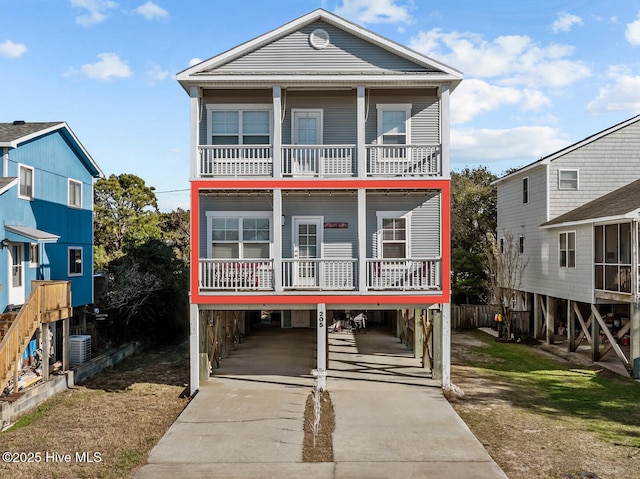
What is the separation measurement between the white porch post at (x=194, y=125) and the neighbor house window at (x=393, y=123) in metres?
5.75

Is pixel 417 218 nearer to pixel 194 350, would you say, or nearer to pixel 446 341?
pixel 446 341

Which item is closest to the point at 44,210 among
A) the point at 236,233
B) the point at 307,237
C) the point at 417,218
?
the point at 236,233

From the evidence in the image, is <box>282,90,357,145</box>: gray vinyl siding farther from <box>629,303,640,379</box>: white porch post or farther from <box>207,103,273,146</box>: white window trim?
<box>629,303,640,379</box>: white porch post

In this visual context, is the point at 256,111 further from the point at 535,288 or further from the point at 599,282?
the point at 535,288

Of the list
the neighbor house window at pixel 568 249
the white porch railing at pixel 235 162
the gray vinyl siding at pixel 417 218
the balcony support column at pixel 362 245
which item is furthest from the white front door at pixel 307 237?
the neighbor house window at pixel 568 249

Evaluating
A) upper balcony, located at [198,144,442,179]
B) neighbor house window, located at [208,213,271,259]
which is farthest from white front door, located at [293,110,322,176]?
neighbor house window, located at [208,213,271,259]

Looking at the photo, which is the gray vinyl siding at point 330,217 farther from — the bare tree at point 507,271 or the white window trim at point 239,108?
the bare tree at point 507,271

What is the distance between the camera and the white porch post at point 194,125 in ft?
50.2

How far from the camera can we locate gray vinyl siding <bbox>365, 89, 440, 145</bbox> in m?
17.1

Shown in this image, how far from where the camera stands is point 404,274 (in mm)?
15367

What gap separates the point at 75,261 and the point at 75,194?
271 centimetres

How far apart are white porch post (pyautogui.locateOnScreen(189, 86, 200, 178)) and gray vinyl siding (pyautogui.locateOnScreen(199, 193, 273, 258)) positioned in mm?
2001

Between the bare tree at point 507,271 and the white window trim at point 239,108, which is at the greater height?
the white window trim at point 239,108

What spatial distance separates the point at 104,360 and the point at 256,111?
33.4ft
